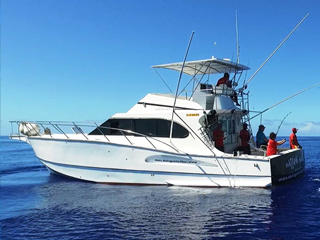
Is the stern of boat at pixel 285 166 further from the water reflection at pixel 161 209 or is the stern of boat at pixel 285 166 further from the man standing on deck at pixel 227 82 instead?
the man standing on deck at pixel 227 82

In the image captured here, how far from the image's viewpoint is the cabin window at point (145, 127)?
10984mm

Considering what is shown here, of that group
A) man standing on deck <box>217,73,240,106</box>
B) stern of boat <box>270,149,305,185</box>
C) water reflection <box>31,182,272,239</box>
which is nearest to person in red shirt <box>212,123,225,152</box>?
water reflection <box>31,182,272,239</box>

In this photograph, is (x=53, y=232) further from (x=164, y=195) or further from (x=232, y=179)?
(x=232, y=179)

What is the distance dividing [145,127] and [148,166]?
57.8 inches

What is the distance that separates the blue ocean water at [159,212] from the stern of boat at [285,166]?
1.02ft

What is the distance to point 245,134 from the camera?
1148 centimetres

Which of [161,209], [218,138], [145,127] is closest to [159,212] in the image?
[161,209]

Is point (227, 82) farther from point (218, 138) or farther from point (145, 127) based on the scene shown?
point (145, 127)

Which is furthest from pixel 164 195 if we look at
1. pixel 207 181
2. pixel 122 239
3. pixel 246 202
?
pixel 122 239

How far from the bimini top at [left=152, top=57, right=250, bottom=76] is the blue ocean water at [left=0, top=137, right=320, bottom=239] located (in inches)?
177

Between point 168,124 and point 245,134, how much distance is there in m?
2.85

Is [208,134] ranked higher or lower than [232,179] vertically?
higher

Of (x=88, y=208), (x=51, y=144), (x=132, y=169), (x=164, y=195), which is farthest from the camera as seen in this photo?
(x=51, y=144)

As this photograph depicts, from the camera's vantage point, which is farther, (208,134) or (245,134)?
(245,134)
